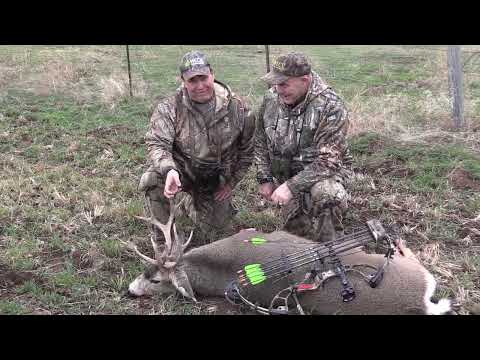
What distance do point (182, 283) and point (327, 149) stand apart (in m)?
1.49

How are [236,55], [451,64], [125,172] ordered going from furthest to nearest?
[236,55] < [451,64] < [125,172]

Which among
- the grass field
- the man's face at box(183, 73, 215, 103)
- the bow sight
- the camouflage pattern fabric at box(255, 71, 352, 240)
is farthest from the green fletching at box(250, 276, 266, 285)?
the man's face at box(183, 73, 215, 103)

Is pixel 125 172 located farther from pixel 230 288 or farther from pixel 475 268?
pixel 475 268

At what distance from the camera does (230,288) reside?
13.5 feet

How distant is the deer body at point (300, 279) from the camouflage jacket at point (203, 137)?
88 centimetres

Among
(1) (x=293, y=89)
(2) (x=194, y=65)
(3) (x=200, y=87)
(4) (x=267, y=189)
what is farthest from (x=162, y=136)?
(1) (x=293, y=89)

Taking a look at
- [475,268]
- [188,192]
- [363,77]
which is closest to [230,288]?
[188,192]

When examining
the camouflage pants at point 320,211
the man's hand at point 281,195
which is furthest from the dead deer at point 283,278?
the camouflage pants at point 320,211

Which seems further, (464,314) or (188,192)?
(188,192)

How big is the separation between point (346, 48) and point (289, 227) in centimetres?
753

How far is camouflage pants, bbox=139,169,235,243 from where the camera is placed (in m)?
4.90

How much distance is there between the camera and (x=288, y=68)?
4.48 metres

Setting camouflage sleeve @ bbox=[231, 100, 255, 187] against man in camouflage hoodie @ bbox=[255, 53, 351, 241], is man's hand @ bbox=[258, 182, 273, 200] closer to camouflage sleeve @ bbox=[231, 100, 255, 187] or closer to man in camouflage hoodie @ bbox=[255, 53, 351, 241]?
man in camouflage hoodie @ bbox=[255, 53, 351, 241]

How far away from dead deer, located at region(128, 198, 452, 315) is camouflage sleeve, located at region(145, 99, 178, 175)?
591 millimetres
